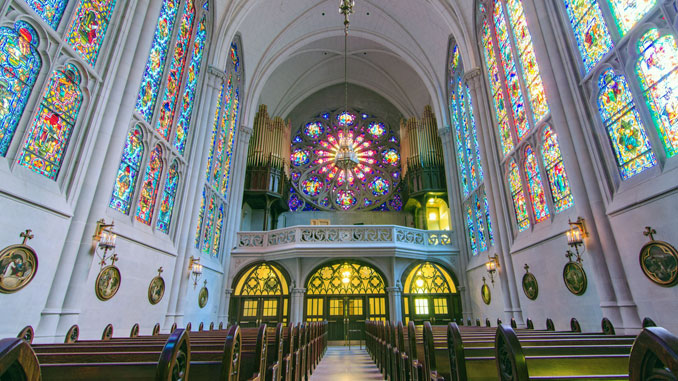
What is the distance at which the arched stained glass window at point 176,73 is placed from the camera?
8938 millimetres

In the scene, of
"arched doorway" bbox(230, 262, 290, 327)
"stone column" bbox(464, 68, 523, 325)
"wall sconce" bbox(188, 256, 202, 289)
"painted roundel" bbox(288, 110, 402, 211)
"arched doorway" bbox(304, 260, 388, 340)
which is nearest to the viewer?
"stone column" bbox(464, 68, 523, 325)

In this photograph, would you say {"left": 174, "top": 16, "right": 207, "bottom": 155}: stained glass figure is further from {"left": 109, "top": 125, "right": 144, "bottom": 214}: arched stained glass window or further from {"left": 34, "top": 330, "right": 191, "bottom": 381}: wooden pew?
{"left": 34, "top": 330, "right": 191, "bottom": 381}: wooden pew

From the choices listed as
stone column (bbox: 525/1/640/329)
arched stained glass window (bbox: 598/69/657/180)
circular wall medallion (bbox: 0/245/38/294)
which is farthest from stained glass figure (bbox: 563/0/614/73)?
circular wall medallion (bbox: 0/245/38/294)

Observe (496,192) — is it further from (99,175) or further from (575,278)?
(99,175)

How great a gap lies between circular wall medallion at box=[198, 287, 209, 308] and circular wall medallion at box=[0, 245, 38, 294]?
6094mm

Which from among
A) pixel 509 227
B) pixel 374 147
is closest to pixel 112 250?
pixel 509 227

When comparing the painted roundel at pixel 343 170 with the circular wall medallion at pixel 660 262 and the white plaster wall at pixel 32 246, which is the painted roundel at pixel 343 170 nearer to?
the white plaster wall at pixel 32 246

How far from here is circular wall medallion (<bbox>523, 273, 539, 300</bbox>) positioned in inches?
316

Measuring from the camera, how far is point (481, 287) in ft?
37.5

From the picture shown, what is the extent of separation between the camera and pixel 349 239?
504 inches

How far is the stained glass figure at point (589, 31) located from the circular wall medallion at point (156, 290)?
10761 millimetres

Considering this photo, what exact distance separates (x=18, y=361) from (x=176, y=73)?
10186mm

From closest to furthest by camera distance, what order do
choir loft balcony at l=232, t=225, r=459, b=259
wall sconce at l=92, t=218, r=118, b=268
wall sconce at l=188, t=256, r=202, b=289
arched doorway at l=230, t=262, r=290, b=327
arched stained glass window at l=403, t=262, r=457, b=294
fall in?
1. wall sconce at l=92, t=218, r=118, b=268
2. wall sconce at l=188, t=256, r=202, b=289
3. choir loft balcony at l=232, t=225, r=459, b=259
4. arched doorway at l=230, t=262, r=290, b=327
5. arched stained glass window at l=403, t=262, r=457, b=294

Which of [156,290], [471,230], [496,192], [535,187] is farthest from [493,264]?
[156,290]
